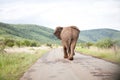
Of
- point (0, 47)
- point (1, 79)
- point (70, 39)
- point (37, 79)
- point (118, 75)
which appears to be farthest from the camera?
point (70, 39)

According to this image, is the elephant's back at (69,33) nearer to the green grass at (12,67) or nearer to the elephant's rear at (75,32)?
the elephant's rear at (75,32)

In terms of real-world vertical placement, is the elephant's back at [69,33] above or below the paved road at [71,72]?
above

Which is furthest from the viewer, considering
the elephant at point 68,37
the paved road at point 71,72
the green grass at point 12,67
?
the elephant at point 68,37

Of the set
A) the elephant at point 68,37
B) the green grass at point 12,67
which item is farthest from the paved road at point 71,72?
the elephant at point 68,37

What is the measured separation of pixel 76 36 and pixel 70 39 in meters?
0.60

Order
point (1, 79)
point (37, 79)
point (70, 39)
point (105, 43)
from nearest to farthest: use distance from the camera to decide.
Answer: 1. point (1, 79)
2. point (37, 79)
3. point (70, 39)
4. point (105, 43)

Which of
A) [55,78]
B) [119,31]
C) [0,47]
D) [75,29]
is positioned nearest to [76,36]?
[75,29]

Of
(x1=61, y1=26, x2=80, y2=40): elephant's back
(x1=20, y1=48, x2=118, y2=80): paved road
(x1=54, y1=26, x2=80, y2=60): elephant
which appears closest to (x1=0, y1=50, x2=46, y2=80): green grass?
(x1=20, y1=48, x2=118, y2=80): paved road

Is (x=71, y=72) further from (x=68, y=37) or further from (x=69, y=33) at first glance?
(x=69, y=33)

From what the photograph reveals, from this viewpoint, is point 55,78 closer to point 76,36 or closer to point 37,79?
point 37,79

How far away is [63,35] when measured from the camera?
68.4 ft

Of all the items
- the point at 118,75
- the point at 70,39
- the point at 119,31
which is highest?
the point at 119,31

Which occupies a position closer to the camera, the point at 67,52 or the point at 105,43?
the point at 67,52

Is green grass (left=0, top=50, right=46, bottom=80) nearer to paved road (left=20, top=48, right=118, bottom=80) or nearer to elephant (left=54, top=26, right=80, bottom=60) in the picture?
paved road (left=20, top=48, right=118, bottom=80)
